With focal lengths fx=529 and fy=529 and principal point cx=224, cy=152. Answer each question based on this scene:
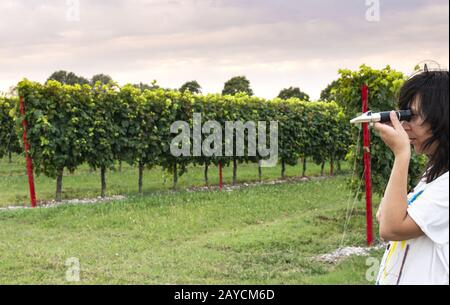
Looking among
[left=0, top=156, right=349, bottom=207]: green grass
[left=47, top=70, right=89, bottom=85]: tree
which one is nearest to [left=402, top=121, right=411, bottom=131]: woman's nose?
[left=0, top=156, right=349, bottom=207]: green grass

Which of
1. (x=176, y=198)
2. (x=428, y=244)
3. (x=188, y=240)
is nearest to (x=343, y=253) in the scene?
(x=188, y=240)

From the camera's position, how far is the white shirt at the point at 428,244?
6.01 ft

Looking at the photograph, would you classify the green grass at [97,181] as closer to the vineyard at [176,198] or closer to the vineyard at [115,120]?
the vineyard at [176,198]

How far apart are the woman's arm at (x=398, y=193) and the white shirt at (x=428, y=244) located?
33 millimetres

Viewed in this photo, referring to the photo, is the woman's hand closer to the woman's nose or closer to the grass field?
the woman's nose

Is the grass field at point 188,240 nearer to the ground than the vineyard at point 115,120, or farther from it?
nearer to the ground

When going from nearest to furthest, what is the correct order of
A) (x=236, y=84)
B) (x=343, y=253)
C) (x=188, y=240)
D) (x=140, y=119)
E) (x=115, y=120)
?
(x=343, y=253) → (x=188, y=240) → (x=115, y=120) → (x=140, y=119) → (x=236, y=84)

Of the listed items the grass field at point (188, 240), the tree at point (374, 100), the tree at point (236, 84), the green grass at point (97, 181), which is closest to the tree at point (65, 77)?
the tree at point (236, 84)

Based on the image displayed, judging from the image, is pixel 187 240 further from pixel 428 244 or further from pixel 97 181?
pixel 97 181

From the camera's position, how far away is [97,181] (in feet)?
61.4

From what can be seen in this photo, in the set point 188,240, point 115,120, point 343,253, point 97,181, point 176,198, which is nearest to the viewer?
point 343,253

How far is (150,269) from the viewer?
7.46 metres

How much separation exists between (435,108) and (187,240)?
315 inches
